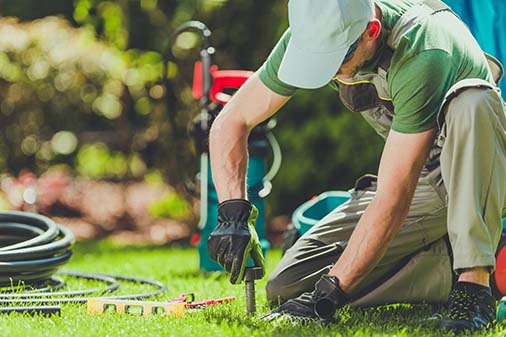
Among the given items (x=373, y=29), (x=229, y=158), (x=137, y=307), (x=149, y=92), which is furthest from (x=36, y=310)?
(x=149, y=92)

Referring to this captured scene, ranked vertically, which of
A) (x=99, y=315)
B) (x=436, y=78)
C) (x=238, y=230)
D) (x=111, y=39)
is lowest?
(x=99, y=315)

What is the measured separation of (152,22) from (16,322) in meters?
4.36

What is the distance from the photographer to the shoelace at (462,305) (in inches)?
112

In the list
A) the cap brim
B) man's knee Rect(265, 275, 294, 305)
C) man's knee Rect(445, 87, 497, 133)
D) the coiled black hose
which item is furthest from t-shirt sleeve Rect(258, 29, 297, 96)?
the coiled black hose

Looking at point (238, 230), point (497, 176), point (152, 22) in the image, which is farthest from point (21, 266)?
point (152, 22)

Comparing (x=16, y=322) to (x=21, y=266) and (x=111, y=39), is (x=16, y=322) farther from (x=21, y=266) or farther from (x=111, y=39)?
(x=111, y=39)

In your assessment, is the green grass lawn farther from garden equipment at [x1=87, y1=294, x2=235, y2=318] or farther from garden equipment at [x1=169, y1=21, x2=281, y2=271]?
garden equipment at [x1=169, y1=21, x2=281, y2=271]

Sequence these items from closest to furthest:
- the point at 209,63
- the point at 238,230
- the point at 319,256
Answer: the point at 238,230 < the point at 319,256 < the point at 209,63

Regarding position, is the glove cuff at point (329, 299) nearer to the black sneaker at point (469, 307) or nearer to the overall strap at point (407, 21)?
the black sneaker at point (469, 307)

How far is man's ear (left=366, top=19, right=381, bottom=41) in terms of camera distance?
2.95 m

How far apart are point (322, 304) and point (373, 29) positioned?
2.89ft

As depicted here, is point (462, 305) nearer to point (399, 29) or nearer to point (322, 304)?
point (322, 304)

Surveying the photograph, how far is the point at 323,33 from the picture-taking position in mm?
2889

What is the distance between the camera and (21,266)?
380 cm
